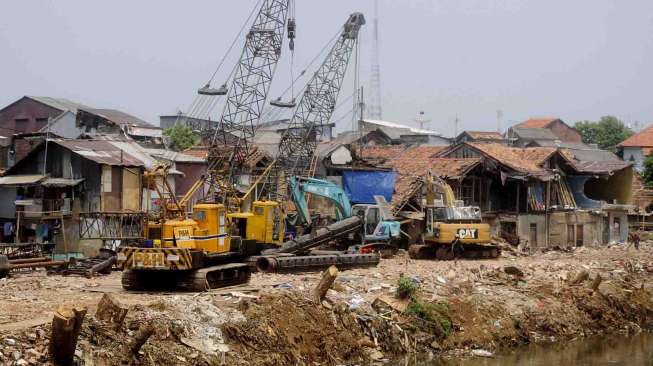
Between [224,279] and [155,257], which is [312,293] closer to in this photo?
[224,279]

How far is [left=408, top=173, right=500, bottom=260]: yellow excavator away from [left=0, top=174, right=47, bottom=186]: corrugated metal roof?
15750 millimetres

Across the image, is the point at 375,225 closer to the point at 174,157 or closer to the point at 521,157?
the point at 174,157

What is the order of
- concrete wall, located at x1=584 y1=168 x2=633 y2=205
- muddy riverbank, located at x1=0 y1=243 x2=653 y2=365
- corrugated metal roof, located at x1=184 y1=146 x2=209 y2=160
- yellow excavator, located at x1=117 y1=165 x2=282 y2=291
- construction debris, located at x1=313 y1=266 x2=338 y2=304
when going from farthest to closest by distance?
concrete wall, located at x1=584 y1=168 x2=633 y2=205, corrugated metal roof, located at x1=184 y1=146 x2=209 y2=160, construction debris, located at x1=313 y1=266 x2=338 y2=304, yellow excavator, located at x1=117 y1=165 x2=282 y2=291, muddy riverbank, located at x1=0 y1=243 x2=653 y2=365

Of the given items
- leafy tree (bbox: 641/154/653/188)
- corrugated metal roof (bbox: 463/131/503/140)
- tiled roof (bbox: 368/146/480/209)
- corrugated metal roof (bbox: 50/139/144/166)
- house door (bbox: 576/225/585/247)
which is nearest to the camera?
corrugated metal roof (bbox: 50/139/144/166)

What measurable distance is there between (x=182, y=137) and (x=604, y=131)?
58502 mm

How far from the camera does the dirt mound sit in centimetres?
1903

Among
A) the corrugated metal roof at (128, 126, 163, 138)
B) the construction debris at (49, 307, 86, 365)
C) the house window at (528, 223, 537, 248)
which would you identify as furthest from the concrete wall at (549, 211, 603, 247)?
the construction debris at (49, 307, 86, 365)

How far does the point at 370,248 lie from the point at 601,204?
63.5 feet

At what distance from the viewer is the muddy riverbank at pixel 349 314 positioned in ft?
57.1

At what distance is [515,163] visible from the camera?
45.3 m

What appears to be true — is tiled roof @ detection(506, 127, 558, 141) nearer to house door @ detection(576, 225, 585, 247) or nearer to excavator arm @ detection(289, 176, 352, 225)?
house door @ detection(576, 225, 585, 247)

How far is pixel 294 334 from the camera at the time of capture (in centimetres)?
2016

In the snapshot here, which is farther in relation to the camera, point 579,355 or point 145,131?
point 145,131

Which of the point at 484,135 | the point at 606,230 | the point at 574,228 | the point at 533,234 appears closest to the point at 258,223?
the point at 533,234
